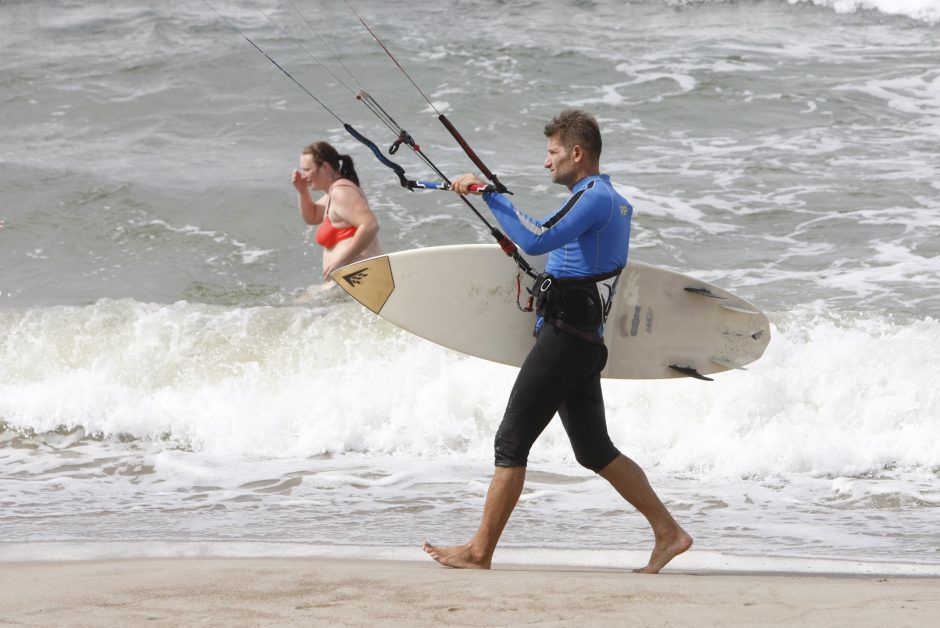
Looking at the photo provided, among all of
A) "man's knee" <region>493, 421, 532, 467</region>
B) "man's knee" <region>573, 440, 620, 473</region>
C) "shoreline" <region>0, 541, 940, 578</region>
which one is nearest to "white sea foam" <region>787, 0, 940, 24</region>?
"shoreline" <region>0, 541, 940, 578</region>

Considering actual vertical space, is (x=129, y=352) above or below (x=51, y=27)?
below

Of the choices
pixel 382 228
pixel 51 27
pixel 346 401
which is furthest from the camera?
pixel 51 27

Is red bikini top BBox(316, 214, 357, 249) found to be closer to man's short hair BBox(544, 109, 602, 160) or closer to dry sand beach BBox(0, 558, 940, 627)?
man's short hair BBox(544, 109, 602, 160)

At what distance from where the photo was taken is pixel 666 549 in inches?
150

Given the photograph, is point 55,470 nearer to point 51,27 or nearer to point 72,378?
point 72,378

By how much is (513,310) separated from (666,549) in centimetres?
109

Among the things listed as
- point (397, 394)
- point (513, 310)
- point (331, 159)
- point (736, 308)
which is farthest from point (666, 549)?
point (331, 159)

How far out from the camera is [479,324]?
441cm

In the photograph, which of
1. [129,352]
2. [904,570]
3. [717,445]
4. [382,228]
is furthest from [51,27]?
[904,570]

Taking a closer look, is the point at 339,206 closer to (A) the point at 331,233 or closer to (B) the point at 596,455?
(A) the point at 331,233

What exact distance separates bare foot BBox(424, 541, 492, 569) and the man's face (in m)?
1.25

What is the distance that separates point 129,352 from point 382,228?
314cm

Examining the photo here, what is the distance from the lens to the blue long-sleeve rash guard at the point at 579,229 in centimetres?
345

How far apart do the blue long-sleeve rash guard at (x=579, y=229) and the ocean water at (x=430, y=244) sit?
119 cm
